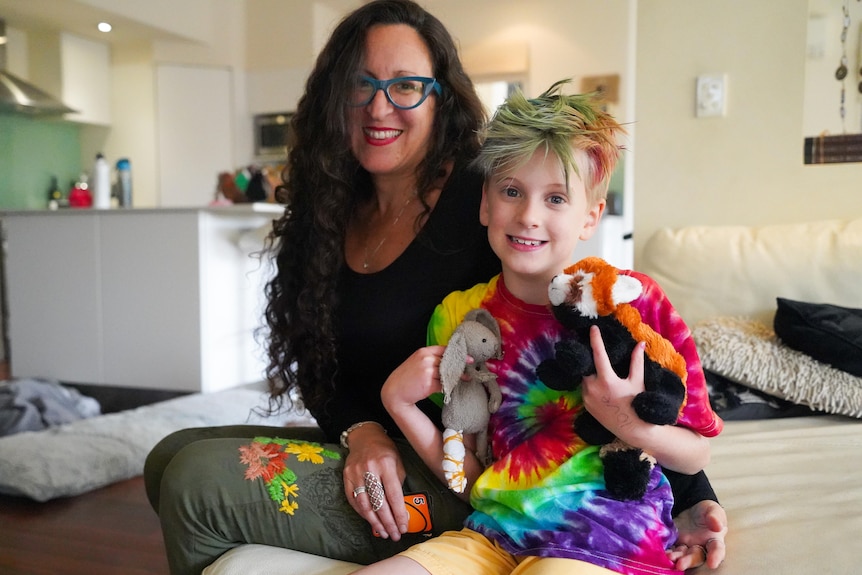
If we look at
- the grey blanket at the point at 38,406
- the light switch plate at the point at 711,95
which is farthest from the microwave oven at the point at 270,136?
the light switch plate at the point at 711,95

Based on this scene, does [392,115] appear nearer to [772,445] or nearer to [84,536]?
[772,445]

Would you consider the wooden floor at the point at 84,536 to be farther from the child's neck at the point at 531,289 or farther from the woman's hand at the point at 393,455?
the child's neck at the point at 531,289

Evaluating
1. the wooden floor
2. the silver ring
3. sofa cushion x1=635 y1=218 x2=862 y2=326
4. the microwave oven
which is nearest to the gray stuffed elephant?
the silver ring

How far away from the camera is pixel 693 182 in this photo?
6.04 feet

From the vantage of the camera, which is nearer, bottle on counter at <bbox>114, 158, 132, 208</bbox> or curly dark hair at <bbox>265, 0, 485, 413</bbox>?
curly dark hair at <bbox>265, 0, 485, 413</bbox>

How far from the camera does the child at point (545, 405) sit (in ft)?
2.49

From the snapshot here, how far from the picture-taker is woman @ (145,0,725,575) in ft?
2.99

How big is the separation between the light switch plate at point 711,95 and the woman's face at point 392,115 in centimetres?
96

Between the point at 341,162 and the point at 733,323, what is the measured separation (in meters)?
0.93


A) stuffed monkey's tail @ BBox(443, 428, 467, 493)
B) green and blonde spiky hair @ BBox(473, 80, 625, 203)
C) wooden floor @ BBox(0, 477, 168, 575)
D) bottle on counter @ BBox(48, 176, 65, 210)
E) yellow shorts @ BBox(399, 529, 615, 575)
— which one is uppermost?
bottle on counter @ BBox(48, 176, 65, 210)

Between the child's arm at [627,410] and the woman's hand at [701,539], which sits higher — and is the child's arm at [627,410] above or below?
above

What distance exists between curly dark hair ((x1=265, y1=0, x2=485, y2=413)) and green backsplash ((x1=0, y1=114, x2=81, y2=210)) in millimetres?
4110

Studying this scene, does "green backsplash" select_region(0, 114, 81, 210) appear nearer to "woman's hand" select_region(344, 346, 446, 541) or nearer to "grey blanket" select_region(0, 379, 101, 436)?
"grey blanket" select_region(0, 379, 101, 436)

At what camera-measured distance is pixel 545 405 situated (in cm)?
87
